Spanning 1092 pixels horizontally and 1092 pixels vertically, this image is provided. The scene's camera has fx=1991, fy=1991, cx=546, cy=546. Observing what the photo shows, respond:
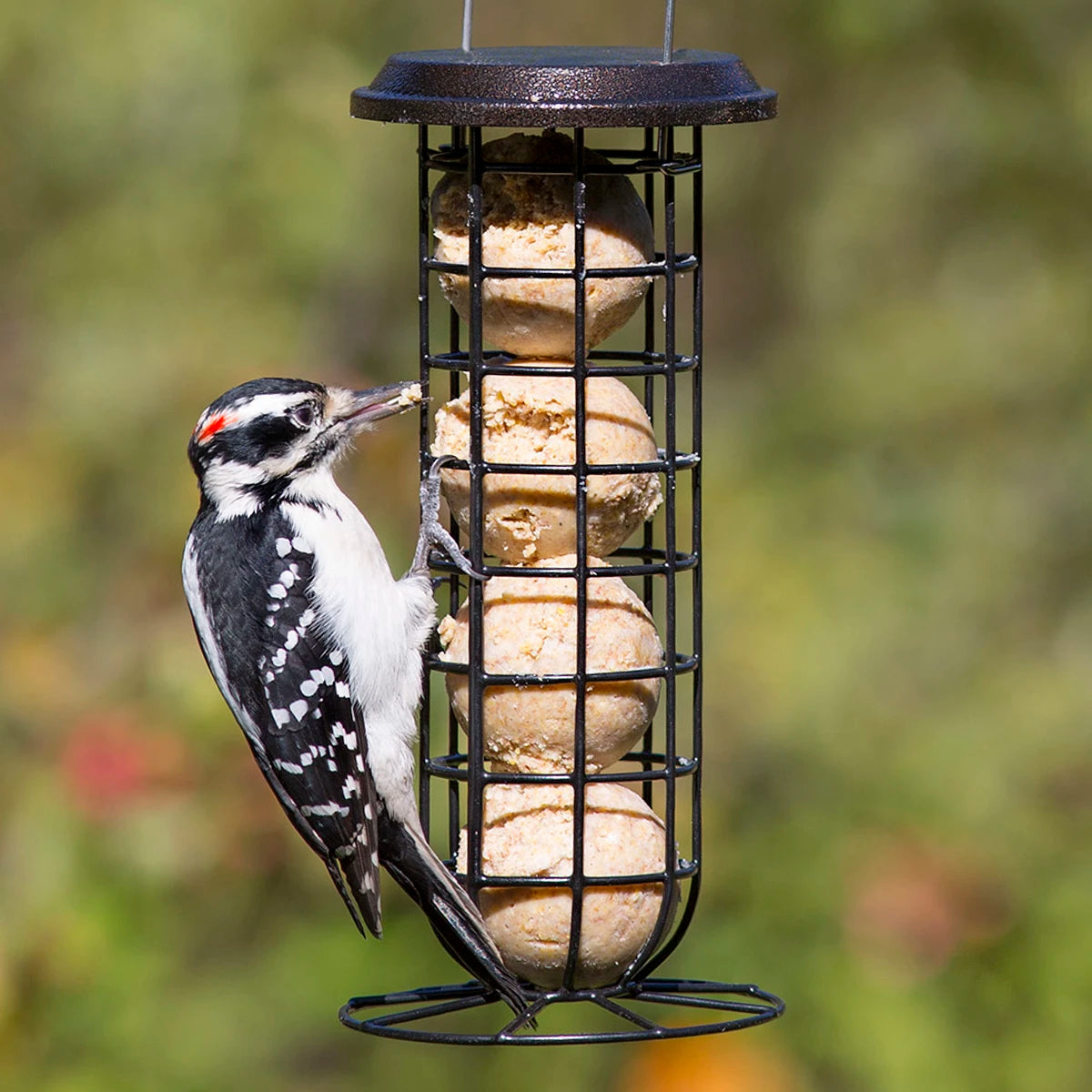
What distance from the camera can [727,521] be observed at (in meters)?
8.15

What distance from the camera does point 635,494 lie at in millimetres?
4594

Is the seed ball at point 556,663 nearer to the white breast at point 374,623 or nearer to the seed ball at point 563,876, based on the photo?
the seed ball at point 563,876

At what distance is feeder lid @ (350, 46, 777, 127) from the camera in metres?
3.95

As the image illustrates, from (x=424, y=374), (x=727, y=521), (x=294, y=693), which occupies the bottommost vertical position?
(x=294, y=693)

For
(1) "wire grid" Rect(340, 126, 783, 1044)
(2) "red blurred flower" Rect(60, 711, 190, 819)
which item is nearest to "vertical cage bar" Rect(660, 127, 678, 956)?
(1) "wire grid" Rect(340, 126, 783, 1044)

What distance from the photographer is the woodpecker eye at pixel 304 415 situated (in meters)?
4.96

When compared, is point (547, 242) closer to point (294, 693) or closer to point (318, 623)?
point (318, 623)

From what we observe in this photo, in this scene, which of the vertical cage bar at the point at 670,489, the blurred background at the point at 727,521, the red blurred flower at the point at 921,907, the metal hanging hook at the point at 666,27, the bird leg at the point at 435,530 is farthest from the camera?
the red blurred flower at the point at 921,907

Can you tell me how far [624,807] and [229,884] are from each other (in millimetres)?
2753

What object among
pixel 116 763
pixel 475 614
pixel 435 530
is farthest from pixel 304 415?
pixel 116 763

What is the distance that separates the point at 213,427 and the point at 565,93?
1.49 m

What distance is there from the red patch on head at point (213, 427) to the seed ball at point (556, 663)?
33.8 inches

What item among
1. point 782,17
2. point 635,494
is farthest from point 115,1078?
point 782,17

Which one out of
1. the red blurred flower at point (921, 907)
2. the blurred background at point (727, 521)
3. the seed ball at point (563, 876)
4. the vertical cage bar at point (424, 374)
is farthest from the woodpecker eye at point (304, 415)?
the red blurred flower at point (921, 907)
